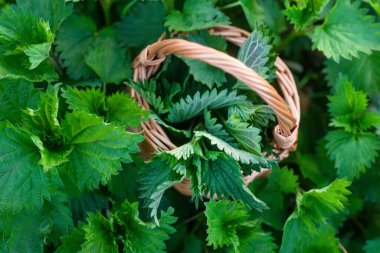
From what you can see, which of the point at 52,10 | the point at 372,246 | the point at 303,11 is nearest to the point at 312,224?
the point at 372,246

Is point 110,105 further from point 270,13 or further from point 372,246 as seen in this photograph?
point 372,246

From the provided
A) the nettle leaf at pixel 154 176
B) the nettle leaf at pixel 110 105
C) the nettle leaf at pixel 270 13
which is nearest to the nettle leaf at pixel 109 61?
the nettle leaf at pixel 110 105

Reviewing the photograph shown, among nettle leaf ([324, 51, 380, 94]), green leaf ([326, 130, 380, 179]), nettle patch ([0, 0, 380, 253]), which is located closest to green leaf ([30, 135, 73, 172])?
nettle patch ([0, 0, 380, 253])

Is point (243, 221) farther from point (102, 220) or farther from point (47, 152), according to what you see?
point (47, 152)

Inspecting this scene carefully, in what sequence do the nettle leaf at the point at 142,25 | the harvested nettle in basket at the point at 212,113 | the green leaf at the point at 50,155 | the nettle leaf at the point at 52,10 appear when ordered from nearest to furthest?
the green leaf at the point at 50,155 < the harvested nettle in basket at the point at 212,113 < the nettle leaf at the point at 52,10 < the nettle leaf at the point at 142,25

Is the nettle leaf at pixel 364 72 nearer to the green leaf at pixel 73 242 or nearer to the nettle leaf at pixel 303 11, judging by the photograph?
the nettle leaf at pixel 303 11

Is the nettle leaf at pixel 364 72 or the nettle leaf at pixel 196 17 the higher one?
the nettle leaf at pixel 196 17

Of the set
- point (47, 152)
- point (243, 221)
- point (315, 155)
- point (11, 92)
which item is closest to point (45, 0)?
point (11, 92)
